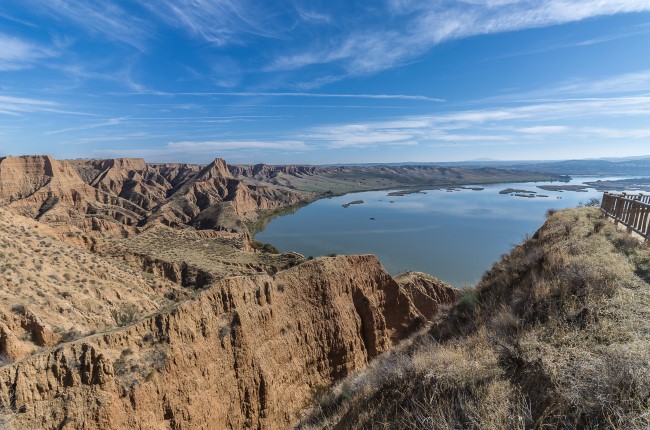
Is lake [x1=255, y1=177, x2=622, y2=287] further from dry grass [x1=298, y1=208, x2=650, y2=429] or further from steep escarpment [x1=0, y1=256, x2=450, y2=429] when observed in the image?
dry grass [x1=298, y1=208, x2=650, y2=429]

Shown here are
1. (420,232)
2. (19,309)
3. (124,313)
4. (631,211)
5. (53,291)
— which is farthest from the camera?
(420,232)

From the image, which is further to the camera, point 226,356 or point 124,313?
point 124,313

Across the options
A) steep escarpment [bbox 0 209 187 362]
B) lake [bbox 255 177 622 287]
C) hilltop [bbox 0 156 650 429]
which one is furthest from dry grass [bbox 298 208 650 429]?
lake [bbox 255 177 622 287]

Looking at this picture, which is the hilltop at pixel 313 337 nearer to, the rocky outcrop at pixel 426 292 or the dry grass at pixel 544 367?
the dry grass at pixel 544 367

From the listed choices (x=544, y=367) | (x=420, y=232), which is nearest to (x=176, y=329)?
(x=544, y=367)

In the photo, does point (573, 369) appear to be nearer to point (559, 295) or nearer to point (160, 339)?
point (559, 295)

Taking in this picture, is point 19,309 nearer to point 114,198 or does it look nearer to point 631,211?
point 631,211

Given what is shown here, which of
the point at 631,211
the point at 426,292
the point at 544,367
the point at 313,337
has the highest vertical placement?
the point at 631,211

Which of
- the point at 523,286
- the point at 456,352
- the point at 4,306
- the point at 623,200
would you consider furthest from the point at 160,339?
the point at 623,200
